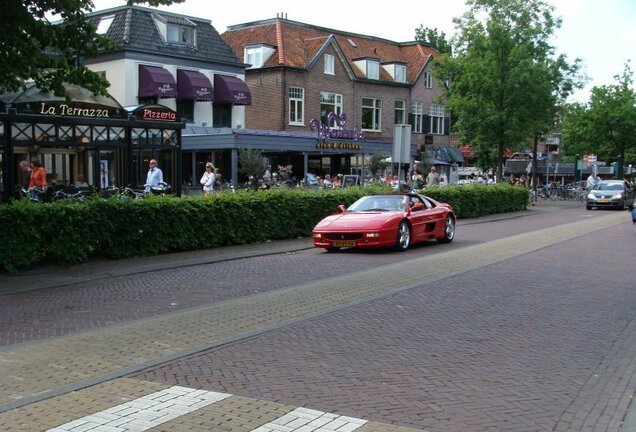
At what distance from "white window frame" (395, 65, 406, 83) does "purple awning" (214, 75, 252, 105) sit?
1689 cm

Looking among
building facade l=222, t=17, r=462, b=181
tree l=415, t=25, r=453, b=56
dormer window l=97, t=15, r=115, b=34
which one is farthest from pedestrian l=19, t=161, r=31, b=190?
tree l=415, t=25, r=453, b=56

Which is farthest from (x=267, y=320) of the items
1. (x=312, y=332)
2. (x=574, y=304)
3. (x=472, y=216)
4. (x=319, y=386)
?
(x=472, y=216)

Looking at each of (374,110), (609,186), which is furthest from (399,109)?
(609,186)

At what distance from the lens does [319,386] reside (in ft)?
18.1

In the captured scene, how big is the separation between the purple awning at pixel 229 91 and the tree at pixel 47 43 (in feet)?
75.8

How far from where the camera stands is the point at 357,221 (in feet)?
49.1

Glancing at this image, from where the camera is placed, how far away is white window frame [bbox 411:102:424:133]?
5159cm

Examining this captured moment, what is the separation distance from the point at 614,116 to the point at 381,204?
40.4 m

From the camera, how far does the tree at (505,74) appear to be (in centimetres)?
3356

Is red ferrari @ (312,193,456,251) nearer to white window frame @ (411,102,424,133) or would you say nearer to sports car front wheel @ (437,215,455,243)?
sports car front wheel @ (437,215,455,243)

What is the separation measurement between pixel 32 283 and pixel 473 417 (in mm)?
7992

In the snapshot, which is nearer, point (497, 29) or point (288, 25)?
point (497, 29)

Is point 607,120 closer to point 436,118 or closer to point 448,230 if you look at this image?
point 436,118

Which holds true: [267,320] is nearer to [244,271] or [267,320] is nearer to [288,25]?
[244,271]
